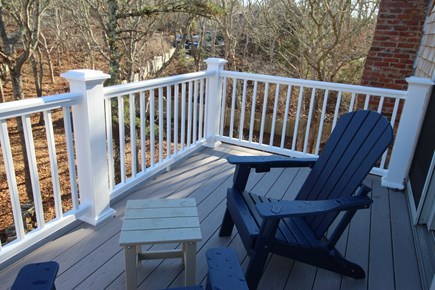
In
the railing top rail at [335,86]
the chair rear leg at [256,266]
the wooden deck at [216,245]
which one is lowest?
the wooden deck at [216,245]

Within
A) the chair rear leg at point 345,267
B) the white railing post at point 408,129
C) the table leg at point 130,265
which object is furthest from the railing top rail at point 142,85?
the white railing post at point 408,129

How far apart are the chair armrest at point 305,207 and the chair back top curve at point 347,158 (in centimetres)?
12

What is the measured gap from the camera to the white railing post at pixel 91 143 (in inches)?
82.7

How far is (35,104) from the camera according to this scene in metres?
1.83

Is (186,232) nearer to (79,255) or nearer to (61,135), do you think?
(79,255)

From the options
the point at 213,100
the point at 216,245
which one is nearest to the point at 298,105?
the point at 213,100

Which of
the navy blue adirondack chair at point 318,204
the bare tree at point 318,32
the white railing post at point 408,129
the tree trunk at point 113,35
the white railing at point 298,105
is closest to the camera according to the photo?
the navy blue adirondack chair at point 318,204

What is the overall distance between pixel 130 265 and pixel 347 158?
4.76 ft

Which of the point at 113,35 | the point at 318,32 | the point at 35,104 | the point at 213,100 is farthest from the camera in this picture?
the point at 318,32

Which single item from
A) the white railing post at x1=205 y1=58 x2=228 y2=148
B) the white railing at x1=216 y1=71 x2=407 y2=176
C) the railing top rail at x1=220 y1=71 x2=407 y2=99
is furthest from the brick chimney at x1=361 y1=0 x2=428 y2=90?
the white railing post at x1=205 y1=58 x2=228 y2=148

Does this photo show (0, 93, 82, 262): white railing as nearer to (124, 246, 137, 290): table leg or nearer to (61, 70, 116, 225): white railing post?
(61, 70, 116, 225): white railing post

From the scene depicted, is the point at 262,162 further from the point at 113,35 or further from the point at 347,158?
the point at 113,35

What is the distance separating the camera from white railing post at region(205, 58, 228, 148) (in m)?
3.77

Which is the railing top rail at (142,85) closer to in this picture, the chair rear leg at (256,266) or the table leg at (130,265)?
the table leg at (130,265)
